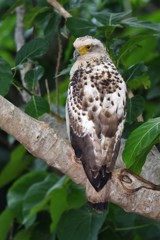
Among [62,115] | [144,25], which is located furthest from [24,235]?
[144,25]

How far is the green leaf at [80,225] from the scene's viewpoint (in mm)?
4543

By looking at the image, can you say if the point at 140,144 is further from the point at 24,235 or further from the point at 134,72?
the point at 24,235

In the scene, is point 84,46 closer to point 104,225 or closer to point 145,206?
point 145,206

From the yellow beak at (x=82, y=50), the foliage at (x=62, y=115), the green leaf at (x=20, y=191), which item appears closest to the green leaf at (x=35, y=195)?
the foliage at (x=62, y=115)

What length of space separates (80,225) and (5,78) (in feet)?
4.02

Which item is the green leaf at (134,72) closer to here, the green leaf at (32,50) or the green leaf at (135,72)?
the green leaf at (135,72)

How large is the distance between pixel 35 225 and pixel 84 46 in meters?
1.68

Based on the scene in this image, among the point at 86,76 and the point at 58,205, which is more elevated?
the point at 86,76

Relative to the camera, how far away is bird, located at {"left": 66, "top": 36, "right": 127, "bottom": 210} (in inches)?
138

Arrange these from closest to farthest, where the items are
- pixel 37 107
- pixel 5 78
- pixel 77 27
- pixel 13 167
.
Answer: pixel 5 78, pixel 37 107, pixel 77 27, pixel 13 167

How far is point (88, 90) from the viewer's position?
373cm

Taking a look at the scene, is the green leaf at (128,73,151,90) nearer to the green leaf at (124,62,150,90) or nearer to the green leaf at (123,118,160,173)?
the green leaf at (124,62,150,90)

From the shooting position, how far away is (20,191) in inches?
204

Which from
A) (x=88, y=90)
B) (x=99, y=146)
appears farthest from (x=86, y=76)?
(x=99, y=146)
